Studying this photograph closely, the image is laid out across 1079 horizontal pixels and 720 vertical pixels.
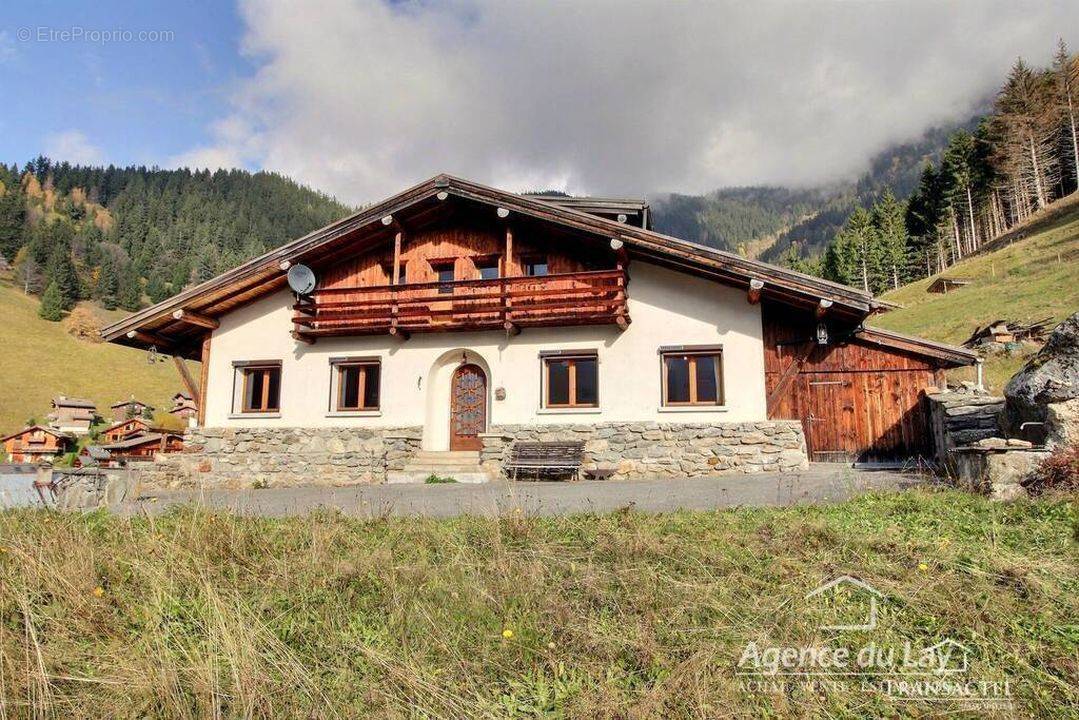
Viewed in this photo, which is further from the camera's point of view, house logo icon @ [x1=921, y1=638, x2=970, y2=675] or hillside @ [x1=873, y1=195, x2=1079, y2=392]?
hillside @ [x1=873, y1=195, x2=1079, y2=392]

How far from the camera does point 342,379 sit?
1557 cm

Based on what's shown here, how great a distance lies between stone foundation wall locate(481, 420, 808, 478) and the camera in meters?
12.6

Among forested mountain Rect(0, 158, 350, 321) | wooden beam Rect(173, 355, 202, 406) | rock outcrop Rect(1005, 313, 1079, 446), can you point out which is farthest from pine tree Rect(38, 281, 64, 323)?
rock outcrop Rect(1005, 313, 1079, 446)

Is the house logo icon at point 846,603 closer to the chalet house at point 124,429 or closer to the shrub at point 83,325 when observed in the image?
the chalet house at point 124,429

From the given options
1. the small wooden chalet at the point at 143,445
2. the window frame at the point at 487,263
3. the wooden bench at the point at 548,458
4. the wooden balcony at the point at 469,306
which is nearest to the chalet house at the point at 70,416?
the small wooden chalet at the point at 143,445

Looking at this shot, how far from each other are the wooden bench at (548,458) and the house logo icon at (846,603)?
29.5 ft

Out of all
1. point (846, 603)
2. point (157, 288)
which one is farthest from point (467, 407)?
point (157, 288)

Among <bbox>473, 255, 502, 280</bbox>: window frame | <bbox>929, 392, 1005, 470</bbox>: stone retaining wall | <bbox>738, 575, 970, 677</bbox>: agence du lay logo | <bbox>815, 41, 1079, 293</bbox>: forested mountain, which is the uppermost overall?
<bbox>815, 41, 1079, 293</bbox>: forested mountain

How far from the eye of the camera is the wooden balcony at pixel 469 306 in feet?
44.9

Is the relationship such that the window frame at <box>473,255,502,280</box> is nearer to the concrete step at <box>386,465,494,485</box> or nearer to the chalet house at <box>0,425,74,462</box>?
the concrete step at <box>386,465,494,485</box>

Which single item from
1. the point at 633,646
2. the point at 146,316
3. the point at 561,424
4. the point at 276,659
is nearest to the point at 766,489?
the point at 561,424

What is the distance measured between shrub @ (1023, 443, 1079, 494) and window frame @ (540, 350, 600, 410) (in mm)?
8621

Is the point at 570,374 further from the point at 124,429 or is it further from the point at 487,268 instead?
the point at 124,429

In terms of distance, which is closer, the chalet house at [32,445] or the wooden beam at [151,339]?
the wooden beam at [151,339]
